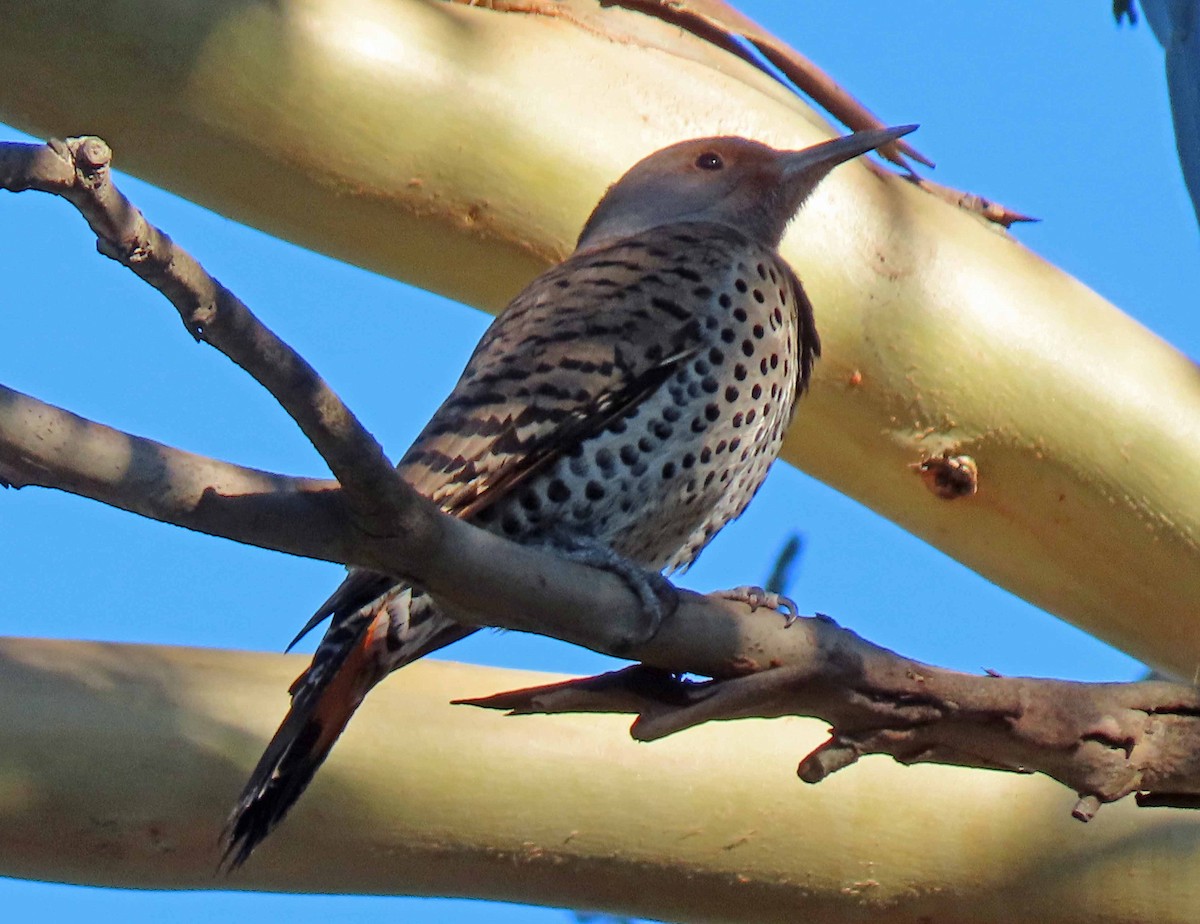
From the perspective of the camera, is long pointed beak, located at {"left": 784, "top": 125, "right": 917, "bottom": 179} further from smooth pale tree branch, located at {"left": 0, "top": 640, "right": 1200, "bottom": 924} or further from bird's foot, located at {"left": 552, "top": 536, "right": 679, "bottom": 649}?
bird's foot, located at {"left": 552, "top": 536, "right": 679, "bottom": 649}

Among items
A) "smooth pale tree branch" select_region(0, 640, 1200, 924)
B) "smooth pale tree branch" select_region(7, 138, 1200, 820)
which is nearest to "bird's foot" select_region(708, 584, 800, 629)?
"smooth pale tree branch" select_region(7, 138, 1200, 820)

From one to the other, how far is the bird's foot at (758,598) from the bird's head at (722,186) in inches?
46.1

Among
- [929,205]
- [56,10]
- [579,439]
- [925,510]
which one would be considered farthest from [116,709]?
[929,205]

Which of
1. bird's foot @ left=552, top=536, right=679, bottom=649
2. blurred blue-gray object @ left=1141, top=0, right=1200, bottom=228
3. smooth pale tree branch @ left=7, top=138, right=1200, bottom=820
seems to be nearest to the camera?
smooth pale tree branch @ left=7, top=138, right=1200, bottom=820

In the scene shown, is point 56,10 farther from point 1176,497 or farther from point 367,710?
point 1176,497

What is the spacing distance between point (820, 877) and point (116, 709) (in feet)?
4.12

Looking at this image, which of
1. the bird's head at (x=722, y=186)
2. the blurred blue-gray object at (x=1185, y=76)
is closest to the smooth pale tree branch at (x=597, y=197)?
the bird's head at (x=722, y=186)

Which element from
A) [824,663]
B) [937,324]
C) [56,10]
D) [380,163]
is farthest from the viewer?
[937,324]

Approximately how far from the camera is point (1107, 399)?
3.45 meters

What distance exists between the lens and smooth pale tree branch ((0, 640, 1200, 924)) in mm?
3137

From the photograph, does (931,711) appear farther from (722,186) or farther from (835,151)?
(722,186)

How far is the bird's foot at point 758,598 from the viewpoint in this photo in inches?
102

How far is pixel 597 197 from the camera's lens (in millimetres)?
3598

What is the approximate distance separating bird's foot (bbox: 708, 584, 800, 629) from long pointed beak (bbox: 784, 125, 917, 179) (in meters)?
1.27
